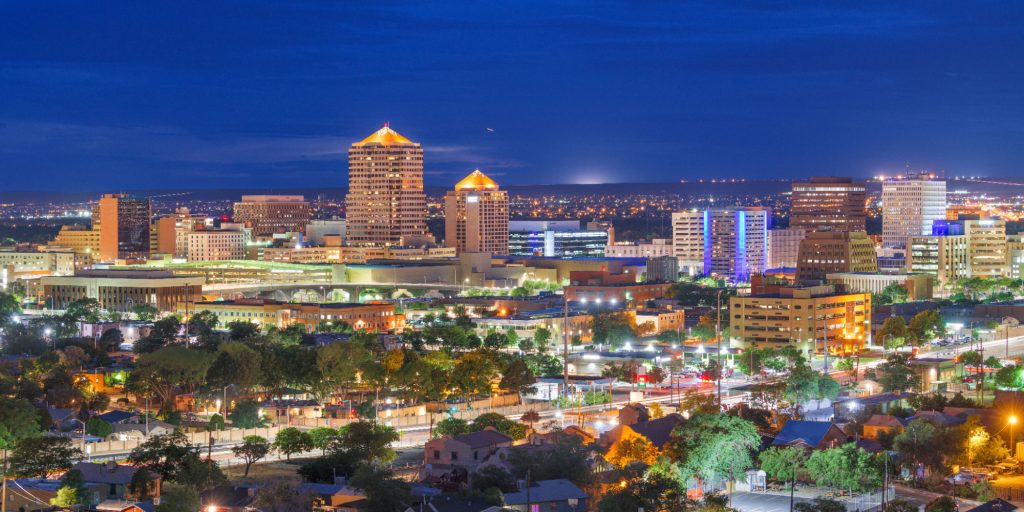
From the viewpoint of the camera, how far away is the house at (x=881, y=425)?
40438mm

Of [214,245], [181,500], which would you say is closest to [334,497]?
[181,500]

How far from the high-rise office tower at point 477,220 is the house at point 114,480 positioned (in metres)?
98.2

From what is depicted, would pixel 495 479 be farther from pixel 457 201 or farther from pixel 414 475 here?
pixel 457 201

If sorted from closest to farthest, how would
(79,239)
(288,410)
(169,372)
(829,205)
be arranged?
(288,410)
(169,372)
(79,239)
(829,205)

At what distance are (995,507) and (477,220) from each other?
338 ft

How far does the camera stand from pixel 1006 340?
6881 cm

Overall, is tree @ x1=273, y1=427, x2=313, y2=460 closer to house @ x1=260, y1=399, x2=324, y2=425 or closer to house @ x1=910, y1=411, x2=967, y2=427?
house @ x1=260, y1=399, x2=324, y2=425

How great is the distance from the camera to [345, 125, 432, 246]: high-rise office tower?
135375mm

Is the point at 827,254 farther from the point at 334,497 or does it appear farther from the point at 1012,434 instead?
the point at 334,497

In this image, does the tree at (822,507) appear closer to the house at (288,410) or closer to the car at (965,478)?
the car at (965,478)

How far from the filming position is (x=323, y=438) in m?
39.5

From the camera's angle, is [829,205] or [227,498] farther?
[829,205]

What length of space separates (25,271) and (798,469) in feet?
287

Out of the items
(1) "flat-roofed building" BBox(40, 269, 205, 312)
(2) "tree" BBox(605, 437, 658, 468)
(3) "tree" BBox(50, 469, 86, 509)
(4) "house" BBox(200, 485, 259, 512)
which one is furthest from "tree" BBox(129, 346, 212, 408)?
(1) "flat-roofed building" BBox(40, 269, 205, 312)
